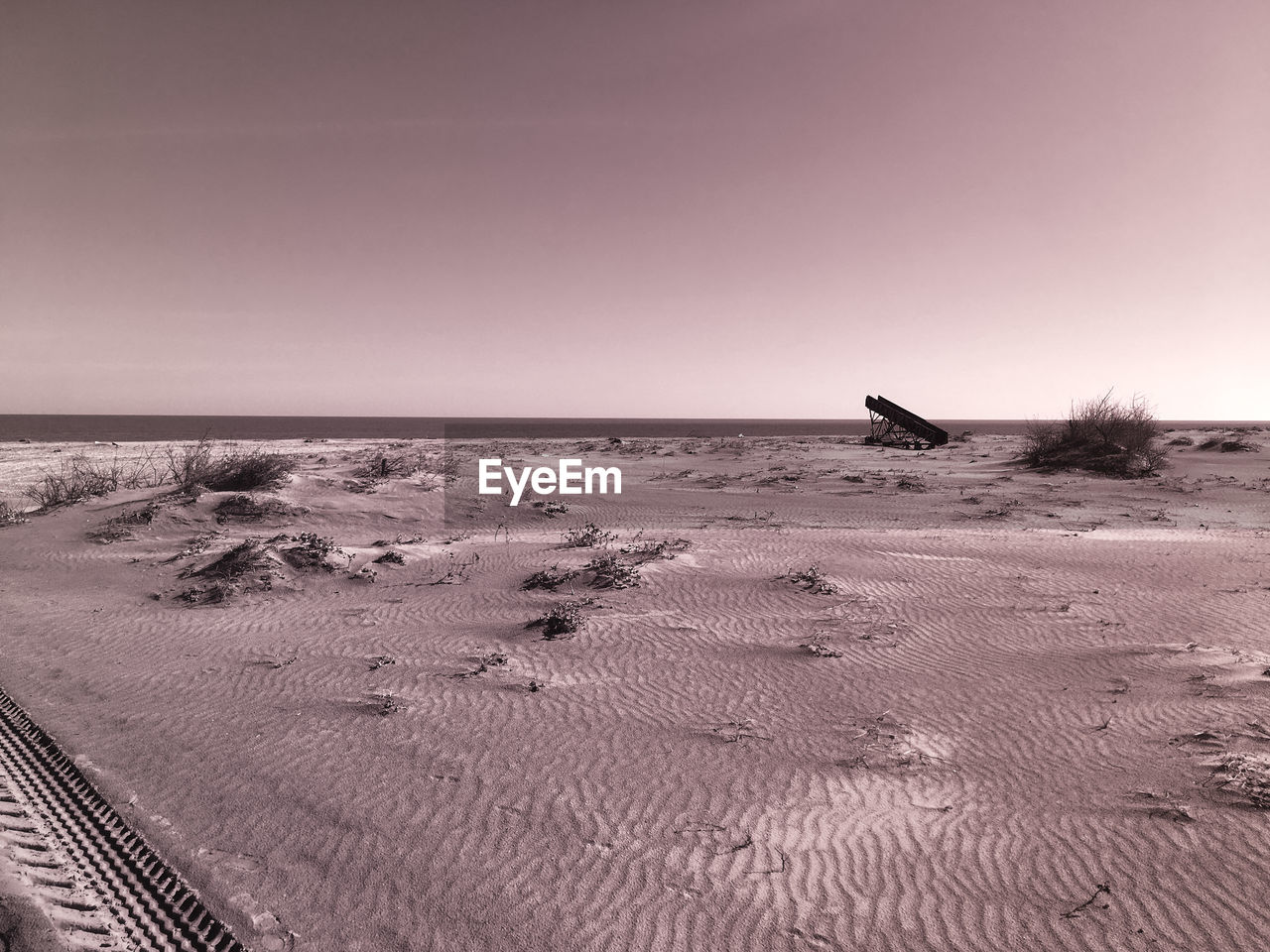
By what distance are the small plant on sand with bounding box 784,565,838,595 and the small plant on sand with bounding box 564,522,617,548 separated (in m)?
4.03

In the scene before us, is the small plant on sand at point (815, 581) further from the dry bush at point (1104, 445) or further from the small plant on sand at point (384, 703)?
the dry bush at point (1104, 445)

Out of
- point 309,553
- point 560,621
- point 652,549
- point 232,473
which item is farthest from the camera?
point 232,473

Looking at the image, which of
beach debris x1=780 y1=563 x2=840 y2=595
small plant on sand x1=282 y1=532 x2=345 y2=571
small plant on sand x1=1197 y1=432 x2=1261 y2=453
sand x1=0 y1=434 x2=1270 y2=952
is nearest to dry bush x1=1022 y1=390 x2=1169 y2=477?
small plant on sand x1=1197 y1=432 x2=1261 y2=453

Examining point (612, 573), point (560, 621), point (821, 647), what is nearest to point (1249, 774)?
point (821, 647)

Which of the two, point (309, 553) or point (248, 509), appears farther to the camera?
point (248, 509)

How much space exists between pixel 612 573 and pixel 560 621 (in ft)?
7.14

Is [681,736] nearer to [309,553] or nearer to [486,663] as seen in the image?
[486,663]

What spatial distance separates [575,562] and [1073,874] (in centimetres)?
827

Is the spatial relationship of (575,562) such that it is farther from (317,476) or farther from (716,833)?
(317,476)

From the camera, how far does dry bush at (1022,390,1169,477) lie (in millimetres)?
22297

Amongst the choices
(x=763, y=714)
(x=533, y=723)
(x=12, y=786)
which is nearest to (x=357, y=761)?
(x=533, y=723)

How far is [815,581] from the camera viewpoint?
983cm

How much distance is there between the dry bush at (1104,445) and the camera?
878 inches

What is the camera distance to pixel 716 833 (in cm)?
419
